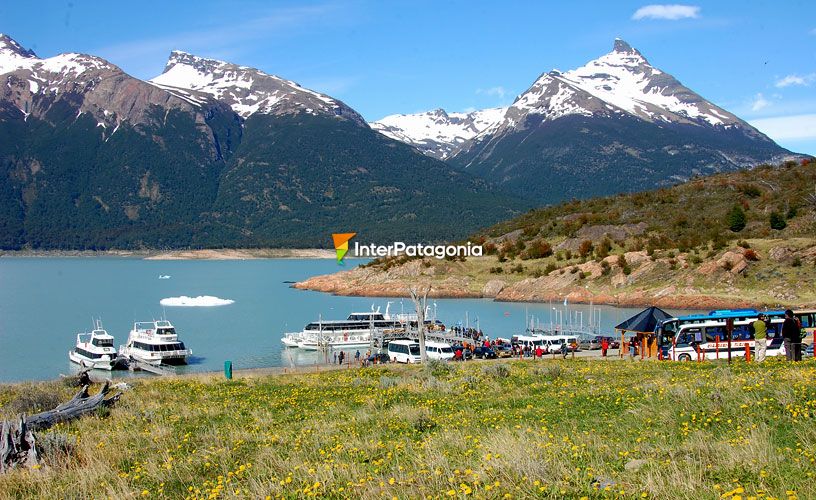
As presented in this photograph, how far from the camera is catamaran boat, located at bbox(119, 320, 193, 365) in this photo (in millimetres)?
54062

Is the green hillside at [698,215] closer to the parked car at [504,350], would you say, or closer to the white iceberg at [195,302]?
the white iceberg at [195,302]

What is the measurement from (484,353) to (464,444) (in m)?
35.8

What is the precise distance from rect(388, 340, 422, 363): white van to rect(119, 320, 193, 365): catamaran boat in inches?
603

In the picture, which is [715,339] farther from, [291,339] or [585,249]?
[585,249]

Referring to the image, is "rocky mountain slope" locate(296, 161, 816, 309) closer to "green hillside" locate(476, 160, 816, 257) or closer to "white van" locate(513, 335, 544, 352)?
"green hillside" locate(476, 160, 816, 257)

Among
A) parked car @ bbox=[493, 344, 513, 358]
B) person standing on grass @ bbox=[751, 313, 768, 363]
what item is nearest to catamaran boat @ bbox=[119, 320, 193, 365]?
parked car @ bbox=[493, 344, 513, 358]

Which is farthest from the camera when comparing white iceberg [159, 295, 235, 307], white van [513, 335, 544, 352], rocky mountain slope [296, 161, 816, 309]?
white iceberg [159, 295, 235, 307]

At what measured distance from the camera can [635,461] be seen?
9883mm

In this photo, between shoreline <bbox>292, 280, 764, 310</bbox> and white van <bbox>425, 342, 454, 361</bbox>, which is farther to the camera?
shoreline <bbox>292, 280, 764, 310</bbox>

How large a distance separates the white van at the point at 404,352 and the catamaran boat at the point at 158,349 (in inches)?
603

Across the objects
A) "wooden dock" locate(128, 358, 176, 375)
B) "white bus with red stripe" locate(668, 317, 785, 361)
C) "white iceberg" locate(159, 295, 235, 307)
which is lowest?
"wooden dock" locate(128, 358, 176, 375)

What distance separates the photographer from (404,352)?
174 feet

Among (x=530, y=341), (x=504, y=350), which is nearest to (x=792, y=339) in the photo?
(x=504, y=350)

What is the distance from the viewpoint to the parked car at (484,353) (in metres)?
45.6
